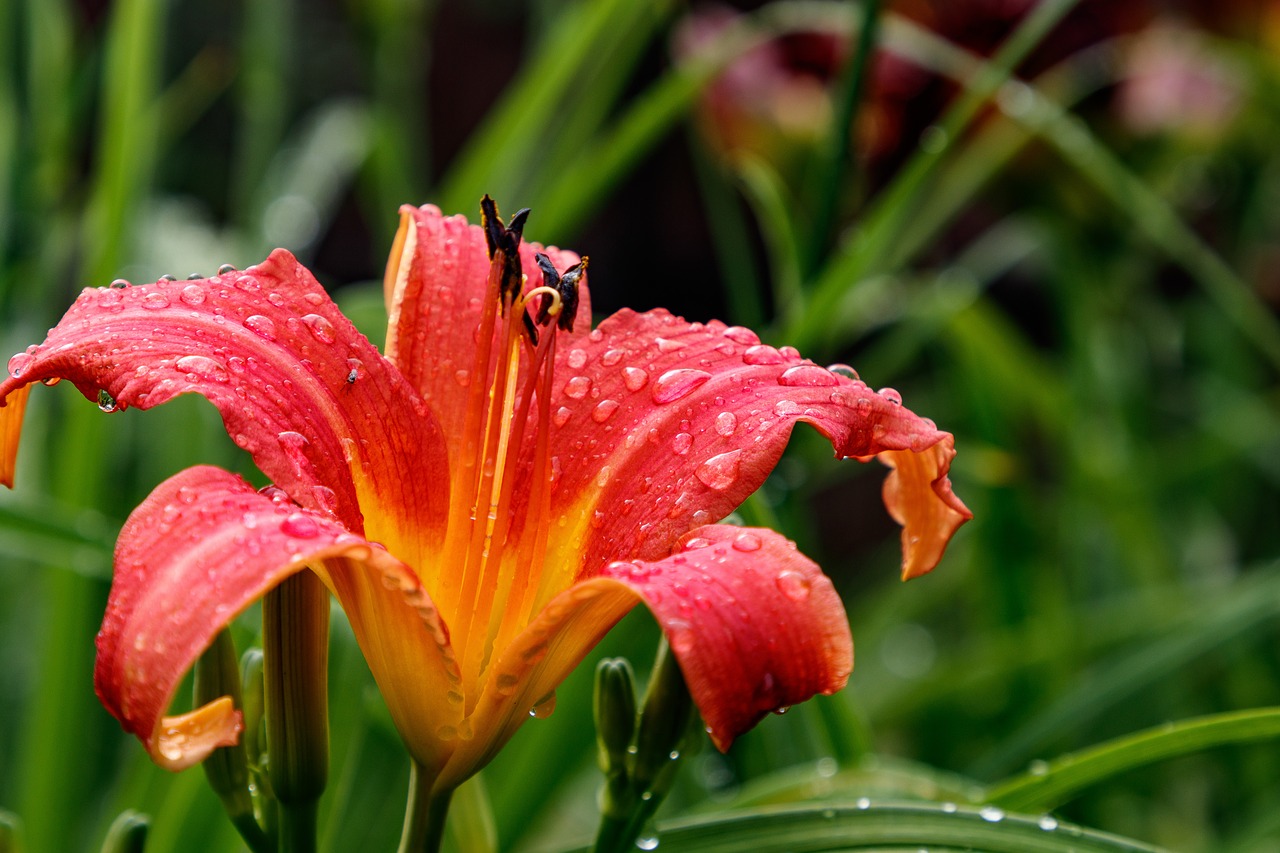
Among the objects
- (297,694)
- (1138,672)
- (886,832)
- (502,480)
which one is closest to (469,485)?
(502,480)

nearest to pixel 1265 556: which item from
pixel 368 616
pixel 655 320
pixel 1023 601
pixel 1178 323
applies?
pixel 1178 323

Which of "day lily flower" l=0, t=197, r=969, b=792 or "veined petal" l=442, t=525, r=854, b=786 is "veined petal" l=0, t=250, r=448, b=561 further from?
"veined petal" l=442, t=525, r=854, b=786

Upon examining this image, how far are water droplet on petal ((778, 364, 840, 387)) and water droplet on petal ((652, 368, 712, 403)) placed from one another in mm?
38

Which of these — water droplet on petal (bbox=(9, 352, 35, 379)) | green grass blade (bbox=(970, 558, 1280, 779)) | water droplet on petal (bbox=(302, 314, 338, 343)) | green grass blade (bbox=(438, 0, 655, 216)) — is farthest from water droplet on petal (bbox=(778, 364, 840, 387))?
green grass blade (bbox=(438, 0, 655, 216))

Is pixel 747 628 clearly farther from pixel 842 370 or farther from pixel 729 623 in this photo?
pixel 842 370

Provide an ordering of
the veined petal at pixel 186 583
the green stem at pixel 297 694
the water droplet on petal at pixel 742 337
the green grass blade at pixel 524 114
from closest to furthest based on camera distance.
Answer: the veined petal at pixel 186 583
the green stem at pixel 297 694
the water droplet on petal at pixel 742 337
the green grass blade at pixel 524 114

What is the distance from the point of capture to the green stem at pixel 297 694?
1.53 feet

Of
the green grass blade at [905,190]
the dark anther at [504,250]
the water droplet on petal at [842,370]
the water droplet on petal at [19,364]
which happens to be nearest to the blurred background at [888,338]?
the green grass blade at [905,190]

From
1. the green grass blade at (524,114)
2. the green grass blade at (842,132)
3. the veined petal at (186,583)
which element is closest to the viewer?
the veined petal at (186,583)

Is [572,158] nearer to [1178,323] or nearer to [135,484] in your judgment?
[135,484]

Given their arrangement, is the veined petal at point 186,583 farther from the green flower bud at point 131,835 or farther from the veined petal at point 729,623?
the green flower bud at point 131,835

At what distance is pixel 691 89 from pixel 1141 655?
2.11 ft

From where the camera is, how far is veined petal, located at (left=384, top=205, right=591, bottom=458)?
0.58 meters

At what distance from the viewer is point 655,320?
0.60 metres
